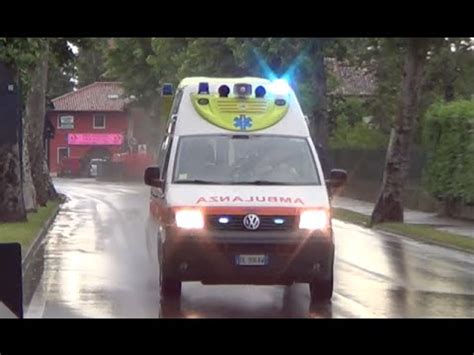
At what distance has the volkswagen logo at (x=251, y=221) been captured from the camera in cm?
1302

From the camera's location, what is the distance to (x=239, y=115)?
1479 centimetres

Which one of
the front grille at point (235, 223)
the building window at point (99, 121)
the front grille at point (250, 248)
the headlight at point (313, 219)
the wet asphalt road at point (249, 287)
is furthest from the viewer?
the building window at point (99, 121)

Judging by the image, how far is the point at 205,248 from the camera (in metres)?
13.0

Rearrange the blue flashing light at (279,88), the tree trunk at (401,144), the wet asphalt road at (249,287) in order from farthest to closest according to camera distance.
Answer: the tree trunk at (401,144)
the blue flashing light at (279,88)
the wet asphalt road at (249,287)

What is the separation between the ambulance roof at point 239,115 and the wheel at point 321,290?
2085 millimetres

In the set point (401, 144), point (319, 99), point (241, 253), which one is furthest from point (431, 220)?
point (241, 253)

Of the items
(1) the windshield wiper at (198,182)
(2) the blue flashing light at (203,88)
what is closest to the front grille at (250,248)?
(1) the windshield wiper at (198,182)

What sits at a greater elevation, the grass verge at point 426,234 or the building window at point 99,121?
the building window at point 99,121

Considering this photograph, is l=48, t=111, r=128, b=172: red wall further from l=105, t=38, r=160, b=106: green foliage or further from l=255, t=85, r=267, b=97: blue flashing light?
l=255, t=85, r=267, b=97: blue flashing light

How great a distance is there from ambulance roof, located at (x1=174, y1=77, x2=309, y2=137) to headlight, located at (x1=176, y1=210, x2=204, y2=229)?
5.91ft

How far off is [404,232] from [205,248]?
51.6 ft

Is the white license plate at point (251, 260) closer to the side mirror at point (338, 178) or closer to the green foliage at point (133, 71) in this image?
the side mirror at point (338, 178)

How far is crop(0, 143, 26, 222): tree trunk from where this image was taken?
25.9 m

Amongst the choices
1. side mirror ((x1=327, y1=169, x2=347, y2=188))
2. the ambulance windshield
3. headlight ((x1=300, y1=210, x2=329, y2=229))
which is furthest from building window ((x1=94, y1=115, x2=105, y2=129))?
headlight ((x1=300, y1=210, x2=329, y2=229))
